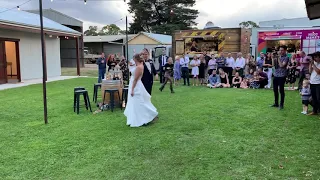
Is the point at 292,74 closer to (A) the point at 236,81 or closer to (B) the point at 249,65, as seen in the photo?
(B) the point at 249,65

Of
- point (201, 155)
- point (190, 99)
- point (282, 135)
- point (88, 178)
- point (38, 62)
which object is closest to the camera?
point (88, 178)

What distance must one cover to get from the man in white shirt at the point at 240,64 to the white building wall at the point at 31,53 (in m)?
10.8

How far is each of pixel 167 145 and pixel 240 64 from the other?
30.8 feet

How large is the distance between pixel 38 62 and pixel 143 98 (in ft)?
43.2

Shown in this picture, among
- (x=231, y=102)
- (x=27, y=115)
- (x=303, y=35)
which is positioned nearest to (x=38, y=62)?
(x=27, y=115)

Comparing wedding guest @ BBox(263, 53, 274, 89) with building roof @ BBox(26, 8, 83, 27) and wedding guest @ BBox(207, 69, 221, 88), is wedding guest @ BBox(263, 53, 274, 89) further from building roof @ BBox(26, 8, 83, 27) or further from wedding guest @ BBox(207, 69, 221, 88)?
building roof @ BBox(26, 8, 83, 27)

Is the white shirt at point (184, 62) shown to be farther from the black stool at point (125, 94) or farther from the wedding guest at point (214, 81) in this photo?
the black stool at point (125, 94)

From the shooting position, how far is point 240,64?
44.3ft

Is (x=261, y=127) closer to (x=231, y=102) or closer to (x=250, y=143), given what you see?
(x=250, y=143)

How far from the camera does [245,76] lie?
1324 cm

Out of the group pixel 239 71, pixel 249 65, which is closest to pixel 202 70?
pixel 239 71

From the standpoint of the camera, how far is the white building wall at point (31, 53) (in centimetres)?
1611

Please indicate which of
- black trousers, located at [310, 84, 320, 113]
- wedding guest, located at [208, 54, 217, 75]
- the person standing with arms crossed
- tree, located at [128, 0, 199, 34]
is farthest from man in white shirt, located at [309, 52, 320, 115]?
tree, located at [128, 0, 199, 34]

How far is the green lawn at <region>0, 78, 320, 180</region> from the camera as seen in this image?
3.91m
